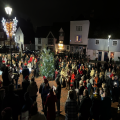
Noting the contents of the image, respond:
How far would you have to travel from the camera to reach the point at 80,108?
5391mm

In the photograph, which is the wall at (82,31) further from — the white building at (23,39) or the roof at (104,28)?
the white building at (23,39)

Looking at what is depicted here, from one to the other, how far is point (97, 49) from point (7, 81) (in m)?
25.3

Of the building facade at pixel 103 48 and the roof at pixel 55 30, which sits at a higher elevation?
the roof at pixel 55 30

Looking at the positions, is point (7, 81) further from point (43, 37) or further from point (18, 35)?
point (18, 35)

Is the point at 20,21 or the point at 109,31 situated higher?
the point at 20,21

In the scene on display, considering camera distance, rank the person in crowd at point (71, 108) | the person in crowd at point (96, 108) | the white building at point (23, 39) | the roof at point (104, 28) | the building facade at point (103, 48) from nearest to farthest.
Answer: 1. the person in crowd at point (71, 108)
2. the person in crowd at point (96, 108)
3. the building facade at point (103, 48)
4. the roof at point (104, 28)
5. the white building at point (23, 39)

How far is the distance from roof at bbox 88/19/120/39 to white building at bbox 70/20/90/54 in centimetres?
139

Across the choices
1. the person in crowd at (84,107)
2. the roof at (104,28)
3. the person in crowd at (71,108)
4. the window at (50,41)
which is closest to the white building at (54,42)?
the window at (50,41)

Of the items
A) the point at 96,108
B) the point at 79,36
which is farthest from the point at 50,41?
the point at 96,108

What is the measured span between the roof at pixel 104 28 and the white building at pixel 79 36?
54.6 inches

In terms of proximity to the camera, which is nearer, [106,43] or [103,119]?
[103,119]

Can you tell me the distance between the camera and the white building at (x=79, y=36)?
106 feet

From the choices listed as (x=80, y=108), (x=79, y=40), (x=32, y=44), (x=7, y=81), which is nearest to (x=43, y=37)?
(x=32, y=44)

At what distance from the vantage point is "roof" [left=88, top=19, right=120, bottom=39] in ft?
95.5
